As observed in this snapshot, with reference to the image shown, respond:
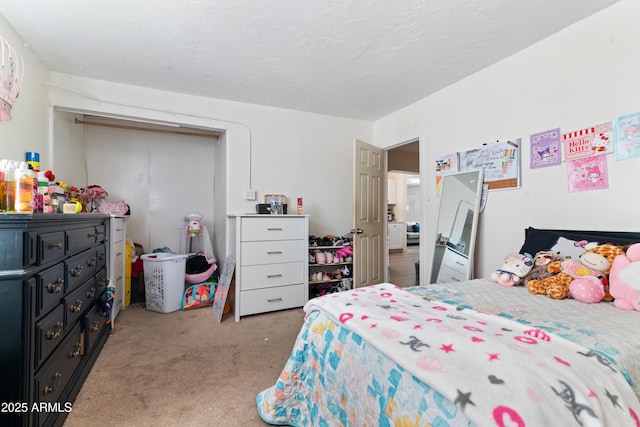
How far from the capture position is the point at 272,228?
114 inches

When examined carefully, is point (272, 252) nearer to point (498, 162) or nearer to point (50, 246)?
point (50, 246)

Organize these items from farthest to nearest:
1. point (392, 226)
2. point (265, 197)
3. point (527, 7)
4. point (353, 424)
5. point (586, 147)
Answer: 1. point (392, 226)
2. point (265, 197)
3. point (586, 147)
4. point (527, 7)
5. point (353, 424)

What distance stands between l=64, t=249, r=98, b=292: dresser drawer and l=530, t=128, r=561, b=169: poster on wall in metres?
3.07

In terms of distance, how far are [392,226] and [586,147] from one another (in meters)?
5.87

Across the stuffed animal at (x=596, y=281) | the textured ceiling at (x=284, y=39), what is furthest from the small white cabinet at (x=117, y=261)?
the stuffed animal at (x=596, y=281)

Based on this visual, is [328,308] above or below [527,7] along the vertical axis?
below

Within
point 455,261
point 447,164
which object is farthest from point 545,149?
point 455,261

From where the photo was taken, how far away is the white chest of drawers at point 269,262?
108 inches

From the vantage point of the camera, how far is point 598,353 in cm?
86

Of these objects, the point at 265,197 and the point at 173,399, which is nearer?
the point at 173,399

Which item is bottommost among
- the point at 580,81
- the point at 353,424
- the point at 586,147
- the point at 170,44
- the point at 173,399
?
the point at 173,399

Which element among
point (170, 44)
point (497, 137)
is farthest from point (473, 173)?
point (170, 44)

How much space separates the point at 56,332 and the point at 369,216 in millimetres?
2900

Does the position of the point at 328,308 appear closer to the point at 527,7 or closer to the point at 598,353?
the point at 598,353
